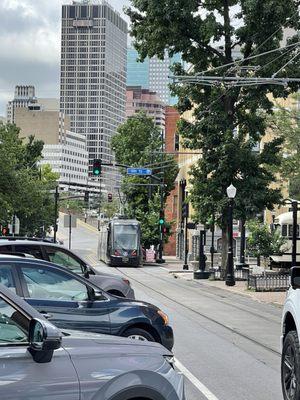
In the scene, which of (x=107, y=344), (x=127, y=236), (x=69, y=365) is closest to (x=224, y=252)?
(x=127, y=236)

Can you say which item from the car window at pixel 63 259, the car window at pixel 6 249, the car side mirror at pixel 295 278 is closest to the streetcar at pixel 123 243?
the car window at pixel 63 259

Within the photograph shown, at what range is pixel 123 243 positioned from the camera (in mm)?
46969

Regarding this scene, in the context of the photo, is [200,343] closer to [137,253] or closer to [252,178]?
[252,178]

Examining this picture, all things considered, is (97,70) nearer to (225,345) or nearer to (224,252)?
(224,252)

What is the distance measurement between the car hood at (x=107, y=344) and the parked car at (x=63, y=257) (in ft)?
18.5

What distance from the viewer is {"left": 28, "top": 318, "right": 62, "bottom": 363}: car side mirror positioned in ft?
11.7

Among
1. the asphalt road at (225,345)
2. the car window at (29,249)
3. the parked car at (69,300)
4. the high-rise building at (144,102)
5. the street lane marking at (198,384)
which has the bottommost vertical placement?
the asphalt road at (225,345)

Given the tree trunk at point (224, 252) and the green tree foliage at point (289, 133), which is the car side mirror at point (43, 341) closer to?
the tree trunk at point (224, 252)

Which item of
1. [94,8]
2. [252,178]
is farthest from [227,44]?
[94,8]

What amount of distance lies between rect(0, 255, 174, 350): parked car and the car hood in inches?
115

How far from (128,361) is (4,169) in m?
34.3

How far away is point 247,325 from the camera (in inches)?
567

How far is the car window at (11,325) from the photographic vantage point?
3725mm

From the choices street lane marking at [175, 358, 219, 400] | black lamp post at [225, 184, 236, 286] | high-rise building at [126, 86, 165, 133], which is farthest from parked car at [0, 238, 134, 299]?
high-rise building at [126, 86, 165, 133]
